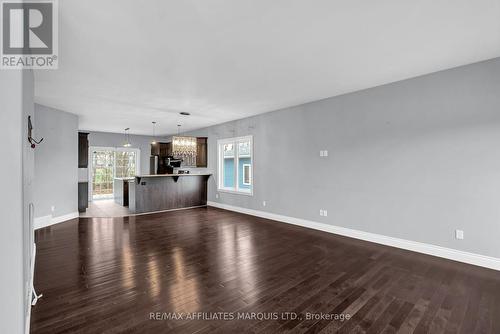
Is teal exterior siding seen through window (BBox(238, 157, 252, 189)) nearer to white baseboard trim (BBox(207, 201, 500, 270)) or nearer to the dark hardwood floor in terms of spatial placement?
white baseboard trim (BBox(207, 201, 500, 270))

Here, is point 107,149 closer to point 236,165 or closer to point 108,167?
point 108,167

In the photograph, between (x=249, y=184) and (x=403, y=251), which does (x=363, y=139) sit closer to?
(x=403, y=251)

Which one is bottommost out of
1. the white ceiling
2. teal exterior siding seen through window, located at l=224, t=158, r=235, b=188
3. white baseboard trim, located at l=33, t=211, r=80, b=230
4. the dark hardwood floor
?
the dark hardwood floor

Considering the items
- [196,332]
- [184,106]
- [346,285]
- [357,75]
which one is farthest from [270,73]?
[196,332]

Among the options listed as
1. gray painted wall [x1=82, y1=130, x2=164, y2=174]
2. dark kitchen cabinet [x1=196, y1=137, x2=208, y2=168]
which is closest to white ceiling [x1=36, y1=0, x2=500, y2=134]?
dark kitchen cabinet [x1=196, y1=137, x2=208, y2=168]

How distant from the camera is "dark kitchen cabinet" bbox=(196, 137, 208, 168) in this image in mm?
7949

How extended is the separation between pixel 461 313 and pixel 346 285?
1.00 m

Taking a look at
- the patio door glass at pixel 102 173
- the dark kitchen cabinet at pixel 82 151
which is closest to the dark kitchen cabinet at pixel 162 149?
the patio door glass at pixel 102 173

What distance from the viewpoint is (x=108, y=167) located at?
31.3 feet

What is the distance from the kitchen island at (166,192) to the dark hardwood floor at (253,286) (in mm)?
2177

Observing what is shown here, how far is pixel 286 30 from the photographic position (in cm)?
237

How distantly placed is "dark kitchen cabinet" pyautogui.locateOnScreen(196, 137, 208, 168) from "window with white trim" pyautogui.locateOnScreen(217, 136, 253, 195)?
697 mm

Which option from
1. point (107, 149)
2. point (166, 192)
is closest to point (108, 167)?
point (107, 149)

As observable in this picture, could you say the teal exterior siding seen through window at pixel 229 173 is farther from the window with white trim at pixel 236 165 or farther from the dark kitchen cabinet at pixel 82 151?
the dark kitchen cabinet at pixel 82 151
